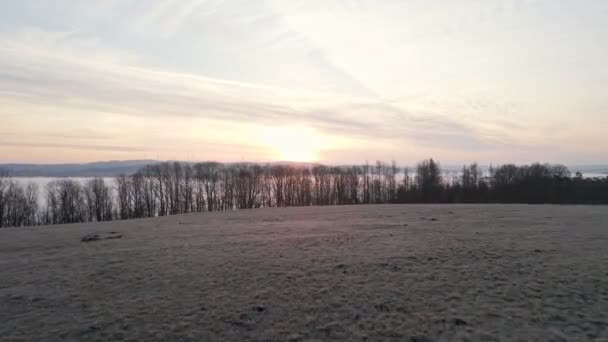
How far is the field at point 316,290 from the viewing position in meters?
7.89

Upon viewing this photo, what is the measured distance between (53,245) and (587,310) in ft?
83.4

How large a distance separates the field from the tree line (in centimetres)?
7150

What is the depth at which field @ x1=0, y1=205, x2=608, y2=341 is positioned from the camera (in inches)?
311

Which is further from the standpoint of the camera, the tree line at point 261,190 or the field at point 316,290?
the tree line at point 261,190

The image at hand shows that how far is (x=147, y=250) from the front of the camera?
17.0m

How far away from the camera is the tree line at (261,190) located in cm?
7894

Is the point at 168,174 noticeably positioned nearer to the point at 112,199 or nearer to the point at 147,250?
the point at 112,199

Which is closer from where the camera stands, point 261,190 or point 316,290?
point 316,290

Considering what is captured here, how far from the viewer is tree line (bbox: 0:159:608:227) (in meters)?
78.9

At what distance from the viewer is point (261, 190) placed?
93812 mm

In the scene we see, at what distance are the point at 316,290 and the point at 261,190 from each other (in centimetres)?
8434

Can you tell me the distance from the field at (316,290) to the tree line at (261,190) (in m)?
71.5

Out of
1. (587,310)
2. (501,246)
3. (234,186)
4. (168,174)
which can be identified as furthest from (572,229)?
(168,174)

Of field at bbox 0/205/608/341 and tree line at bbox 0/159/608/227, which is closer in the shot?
field at bbox 0/205/608/341
